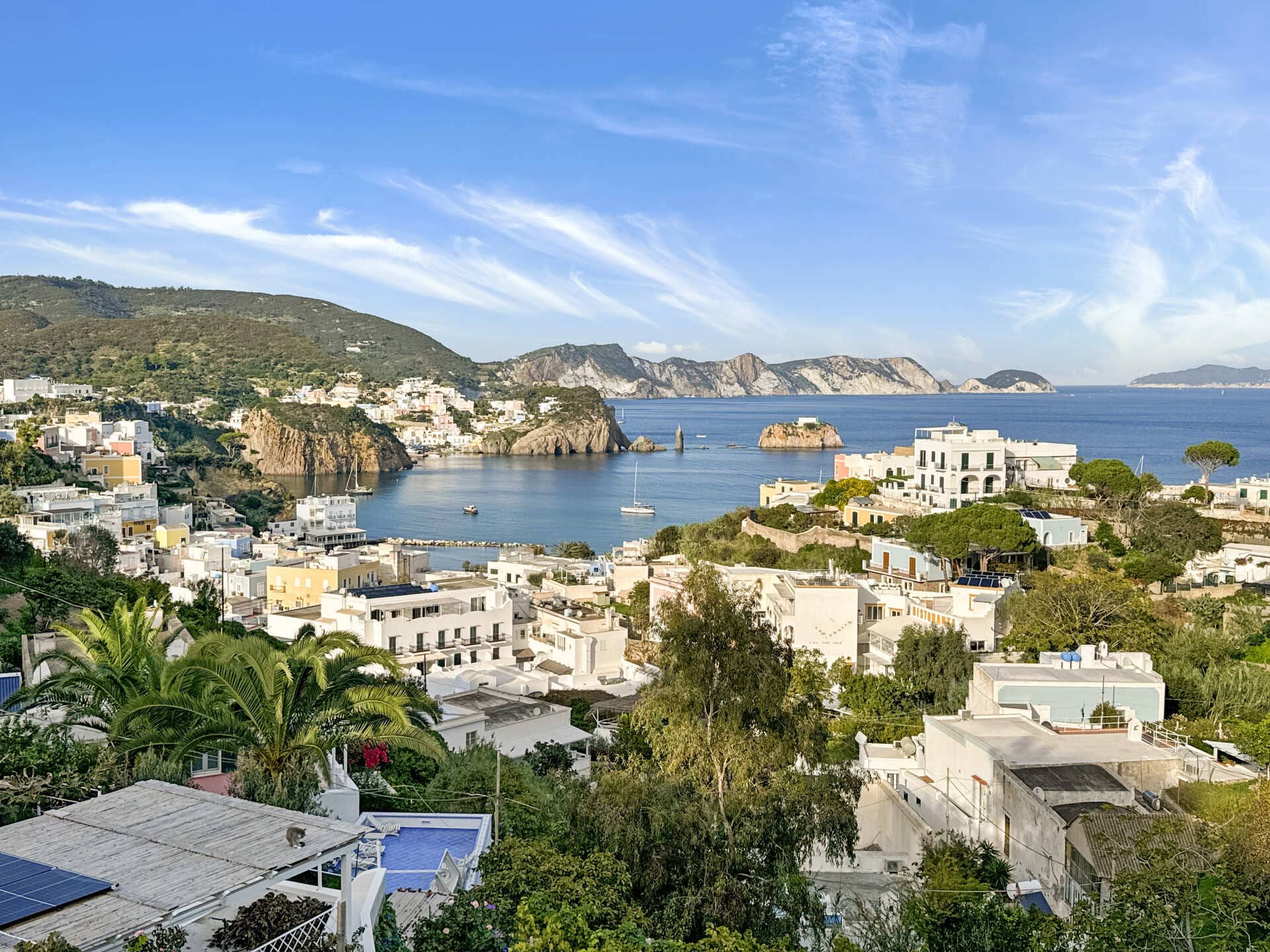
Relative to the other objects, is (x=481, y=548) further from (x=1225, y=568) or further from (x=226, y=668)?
(x=226, y=668)

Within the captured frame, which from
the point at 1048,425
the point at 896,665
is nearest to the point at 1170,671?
the point at 896,665

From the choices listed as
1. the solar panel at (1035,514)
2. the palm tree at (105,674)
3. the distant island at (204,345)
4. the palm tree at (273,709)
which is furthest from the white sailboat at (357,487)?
the palm tree at (273,709)

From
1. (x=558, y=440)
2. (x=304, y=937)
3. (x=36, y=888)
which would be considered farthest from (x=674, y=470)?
(x=36, y=888)

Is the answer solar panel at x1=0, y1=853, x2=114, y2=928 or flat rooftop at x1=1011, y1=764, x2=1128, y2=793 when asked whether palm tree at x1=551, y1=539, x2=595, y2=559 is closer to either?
flat rooftop at x1=1011, y1=764, x2=1128, y2=793

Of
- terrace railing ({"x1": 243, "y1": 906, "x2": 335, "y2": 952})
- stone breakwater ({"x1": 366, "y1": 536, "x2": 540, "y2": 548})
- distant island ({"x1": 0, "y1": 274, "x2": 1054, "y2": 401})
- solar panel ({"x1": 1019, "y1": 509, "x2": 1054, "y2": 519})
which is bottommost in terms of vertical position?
stone breakwater ({"x1": 366, "y1": 536, "x2": 540, "y2": 548})

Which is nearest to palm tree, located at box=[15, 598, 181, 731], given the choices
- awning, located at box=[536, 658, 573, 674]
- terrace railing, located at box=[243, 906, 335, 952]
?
terrace railing, located at box=[243, 906, 335, 952]
